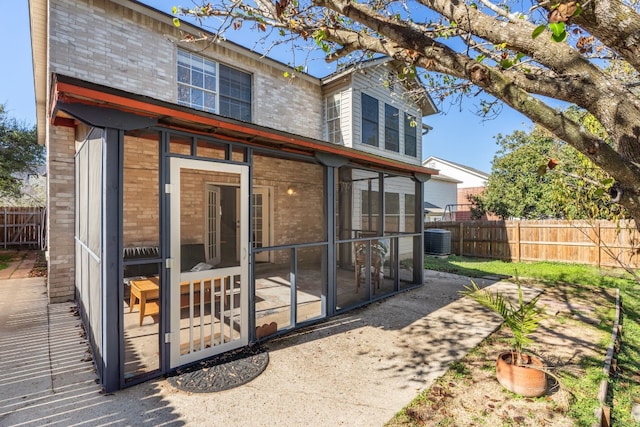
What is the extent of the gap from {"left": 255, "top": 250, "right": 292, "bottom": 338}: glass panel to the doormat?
52 centimetres

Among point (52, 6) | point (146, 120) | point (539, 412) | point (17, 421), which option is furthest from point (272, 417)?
point (52, 6)

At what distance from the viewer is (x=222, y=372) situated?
11.2 feet

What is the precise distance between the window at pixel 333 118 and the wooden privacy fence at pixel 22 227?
495 inches

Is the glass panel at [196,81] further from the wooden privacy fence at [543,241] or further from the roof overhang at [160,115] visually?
the wooden privacy fence at [543,241]

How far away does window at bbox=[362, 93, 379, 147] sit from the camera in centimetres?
1023

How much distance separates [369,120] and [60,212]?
342 inches

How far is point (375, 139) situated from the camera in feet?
35.1

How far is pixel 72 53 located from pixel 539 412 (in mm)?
8680

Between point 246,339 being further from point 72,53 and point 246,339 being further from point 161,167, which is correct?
point 72,53

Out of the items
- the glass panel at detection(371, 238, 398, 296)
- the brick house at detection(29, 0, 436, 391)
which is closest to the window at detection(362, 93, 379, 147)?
the brick house at detection(29, 0, 436, 391)

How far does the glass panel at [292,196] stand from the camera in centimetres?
941

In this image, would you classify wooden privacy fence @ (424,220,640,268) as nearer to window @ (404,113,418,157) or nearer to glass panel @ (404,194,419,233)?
glass panel @ (404,194,419,233)

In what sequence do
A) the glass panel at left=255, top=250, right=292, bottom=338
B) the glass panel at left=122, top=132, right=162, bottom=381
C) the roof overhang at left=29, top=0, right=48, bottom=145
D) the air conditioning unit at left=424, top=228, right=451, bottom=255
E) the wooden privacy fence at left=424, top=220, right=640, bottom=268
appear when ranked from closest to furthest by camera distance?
the glass panel at left=255, top=250, right=292, bottom=338 < the roof overhang at left=29, top=0, right=48, bottom=145 < the glass panel at left=122, top=132, right=162, bottom=381 < the wooden privacy fence at left=424, top=220, right=640, bottom=268 < the air conditioning unit at left=424, top=228, right=451, bottom=255

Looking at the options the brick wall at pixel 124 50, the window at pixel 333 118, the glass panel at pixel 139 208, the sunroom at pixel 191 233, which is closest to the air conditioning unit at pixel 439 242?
the sunroom at pixel 191 233
